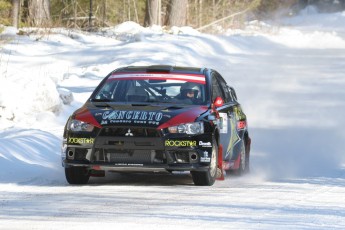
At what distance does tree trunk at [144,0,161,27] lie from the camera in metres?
37.2

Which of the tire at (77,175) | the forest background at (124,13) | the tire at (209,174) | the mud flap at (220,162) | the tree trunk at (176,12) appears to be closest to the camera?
the tire at (209,174)

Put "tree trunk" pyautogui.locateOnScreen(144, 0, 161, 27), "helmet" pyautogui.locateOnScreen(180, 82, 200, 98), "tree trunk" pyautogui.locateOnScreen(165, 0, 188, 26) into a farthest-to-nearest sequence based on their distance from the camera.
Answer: "tree trunk" pyautogui.locateOnScreen(165, 0, 188, 26)
"tree trunk" pyautogui.locateOnScreen(144, 0, 161, 27)
"helmet" pyautogui.locateOnScreen(180, 82, 200, 98)

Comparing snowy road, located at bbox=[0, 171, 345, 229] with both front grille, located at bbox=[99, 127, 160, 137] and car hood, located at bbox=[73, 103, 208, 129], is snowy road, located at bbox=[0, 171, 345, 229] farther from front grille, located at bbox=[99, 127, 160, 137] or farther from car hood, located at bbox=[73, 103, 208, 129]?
car hood, located at bbox=[73, 103, 208, 129]

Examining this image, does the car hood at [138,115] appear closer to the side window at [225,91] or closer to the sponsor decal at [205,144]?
the sponsor decal at [205,144]

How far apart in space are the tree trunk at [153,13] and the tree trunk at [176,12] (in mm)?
613

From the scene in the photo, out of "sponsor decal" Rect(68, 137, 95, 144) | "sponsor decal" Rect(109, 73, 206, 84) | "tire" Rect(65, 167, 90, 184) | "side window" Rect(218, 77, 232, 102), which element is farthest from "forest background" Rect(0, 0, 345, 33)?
"sponsor decal" Rect(68, 137, 95, 144)

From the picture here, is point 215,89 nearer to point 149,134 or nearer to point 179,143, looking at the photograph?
point 179,143

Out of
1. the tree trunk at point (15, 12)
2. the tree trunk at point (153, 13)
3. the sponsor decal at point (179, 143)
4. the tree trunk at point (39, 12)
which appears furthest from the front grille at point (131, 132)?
the tree trunk at point (153, 13)

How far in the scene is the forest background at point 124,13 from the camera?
34.3m

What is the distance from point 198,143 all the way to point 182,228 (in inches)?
128

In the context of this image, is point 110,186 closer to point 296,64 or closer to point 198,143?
point 198,143

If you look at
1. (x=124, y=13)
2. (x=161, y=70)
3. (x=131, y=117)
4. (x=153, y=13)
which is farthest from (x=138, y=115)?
(x=124, y=13)

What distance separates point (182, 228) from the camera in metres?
8.35

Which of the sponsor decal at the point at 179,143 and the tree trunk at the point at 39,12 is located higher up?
the sponsor decal at the point at 179,143
